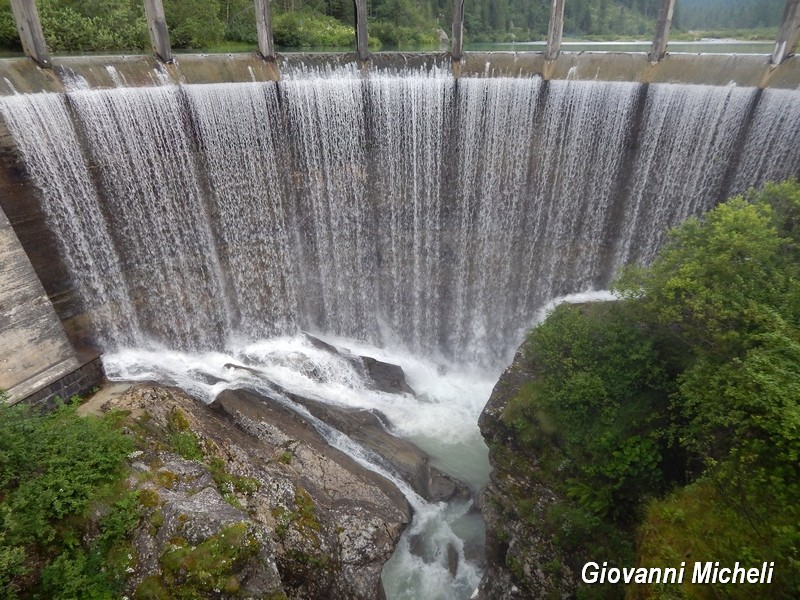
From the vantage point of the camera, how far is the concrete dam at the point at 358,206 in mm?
12266

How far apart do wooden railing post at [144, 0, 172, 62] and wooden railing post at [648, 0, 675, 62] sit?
14.7 meters

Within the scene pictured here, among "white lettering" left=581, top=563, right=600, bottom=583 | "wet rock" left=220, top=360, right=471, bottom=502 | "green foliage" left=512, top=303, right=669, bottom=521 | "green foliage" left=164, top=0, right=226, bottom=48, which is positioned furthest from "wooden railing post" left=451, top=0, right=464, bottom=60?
"white lettering" left=581, top=563, right=600, bottom=583

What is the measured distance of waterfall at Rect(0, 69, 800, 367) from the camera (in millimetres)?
13117

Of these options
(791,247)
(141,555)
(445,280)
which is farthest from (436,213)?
(141,555)

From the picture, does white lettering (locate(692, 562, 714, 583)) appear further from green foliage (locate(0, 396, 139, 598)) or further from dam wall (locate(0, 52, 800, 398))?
dam wall (locate(0, 52, 800, 398))

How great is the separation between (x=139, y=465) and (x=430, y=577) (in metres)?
6.90

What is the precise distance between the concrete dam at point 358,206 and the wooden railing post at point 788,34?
2.00ft

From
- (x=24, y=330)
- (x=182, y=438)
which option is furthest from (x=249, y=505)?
(x=24, y=330)

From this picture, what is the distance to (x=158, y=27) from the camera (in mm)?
13680

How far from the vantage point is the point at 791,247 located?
941 centimetres

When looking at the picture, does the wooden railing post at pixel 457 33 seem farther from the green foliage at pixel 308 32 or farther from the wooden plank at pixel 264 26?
the green foliage at pixel 308 32

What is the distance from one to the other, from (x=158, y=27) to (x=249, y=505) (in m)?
13.2

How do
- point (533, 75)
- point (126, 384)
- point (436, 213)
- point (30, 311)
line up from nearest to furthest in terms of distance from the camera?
point (30, 311) < point (126, 384) < point (533, 75) < point (436, 213)

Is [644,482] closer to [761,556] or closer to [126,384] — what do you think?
[761,556]
